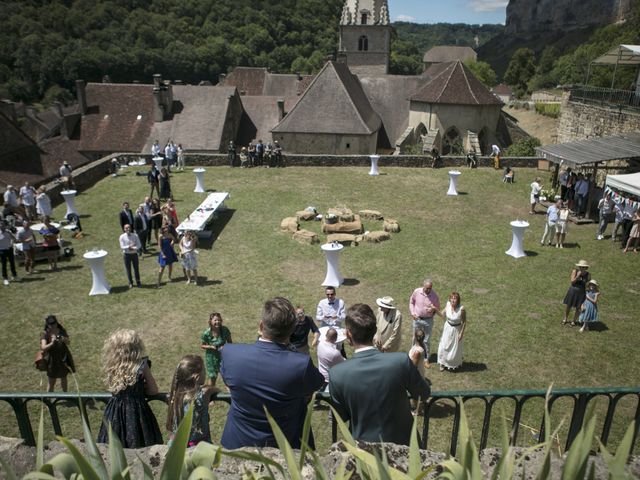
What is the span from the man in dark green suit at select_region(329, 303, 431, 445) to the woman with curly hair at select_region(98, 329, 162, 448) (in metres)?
1.63

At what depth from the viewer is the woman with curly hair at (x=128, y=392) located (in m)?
3.71

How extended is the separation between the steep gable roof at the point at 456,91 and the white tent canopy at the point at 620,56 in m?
7.23

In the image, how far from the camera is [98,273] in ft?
32.8

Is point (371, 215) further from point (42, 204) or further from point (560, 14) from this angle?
point (560, 14)

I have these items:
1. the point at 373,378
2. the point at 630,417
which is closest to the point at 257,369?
the point at 373,378

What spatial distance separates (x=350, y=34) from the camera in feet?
177

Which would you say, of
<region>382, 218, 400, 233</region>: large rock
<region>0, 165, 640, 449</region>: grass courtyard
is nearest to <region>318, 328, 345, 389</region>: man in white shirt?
<region>0, 165, 640, 449</region>: grass courtyard

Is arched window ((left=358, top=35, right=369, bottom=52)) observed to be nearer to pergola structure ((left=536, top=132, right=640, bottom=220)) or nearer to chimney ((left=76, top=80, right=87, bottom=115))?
chimney ((left=76, top=80, right=87, bottom=115))

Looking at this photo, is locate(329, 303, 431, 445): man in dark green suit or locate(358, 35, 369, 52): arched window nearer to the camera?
locate(329, 303, 431, 445): man in dark green suit

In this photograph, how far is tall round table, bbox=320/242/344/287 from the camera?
404 inches

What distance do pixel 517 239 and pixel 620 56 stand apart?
1473 centimetres

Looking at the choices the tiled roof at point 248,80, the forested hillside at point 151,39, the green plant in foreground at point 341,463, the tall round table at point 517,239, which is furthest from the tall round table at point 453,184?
the forested hillside at point 151,39

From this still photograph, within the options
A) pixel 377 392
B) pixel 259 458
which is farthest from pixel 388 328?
pixel 259 458

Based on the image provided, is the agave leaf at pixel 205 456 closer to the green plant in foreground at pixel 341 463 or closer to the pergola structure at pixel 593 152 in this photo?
the green plant in foreground at pixel 341 463
